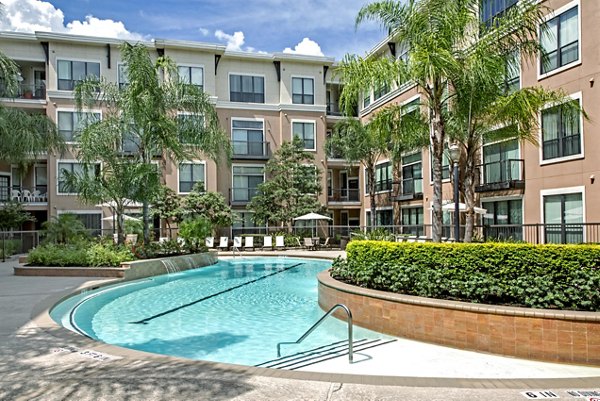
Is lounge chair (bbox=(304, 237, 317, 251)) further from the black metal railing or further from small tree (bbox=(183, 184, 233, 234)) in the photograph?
the black metal railing

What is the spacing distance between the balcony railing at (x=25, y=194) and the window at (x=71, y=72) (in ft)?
21.0

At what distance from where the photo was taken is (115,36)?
3059 centimetres

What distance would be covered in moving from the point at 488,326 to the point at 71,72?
29902mm

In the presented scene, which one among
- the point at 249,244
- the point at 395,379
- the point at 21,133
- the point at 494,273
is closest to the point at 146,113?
the point at 21,133

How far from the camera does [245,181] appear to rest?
32.7m

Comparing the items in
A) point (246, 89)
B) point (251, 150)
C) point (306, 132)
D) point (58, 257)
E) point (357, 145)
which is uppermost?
point (246, 89)

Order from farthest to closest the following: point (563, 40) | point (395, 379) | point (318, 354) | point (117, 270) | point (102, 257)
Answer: point (563, 40)
point (102, 257)
point (117, 270)
point (318, 354)
point (395, 379)

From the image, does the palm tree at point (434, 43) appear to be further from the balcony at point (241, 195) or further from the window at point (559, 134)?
the balcony at point (241, 195)

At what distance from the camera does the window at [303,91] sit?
33.5m

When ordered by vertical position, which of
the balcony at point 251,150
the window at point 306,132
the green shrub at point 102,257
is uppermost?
the window at point 306,132

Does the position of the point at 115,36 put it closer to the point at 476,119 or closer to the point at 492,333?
the point at 476,119

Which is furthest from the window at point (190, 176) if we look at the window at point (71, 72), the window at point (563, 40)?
the window at point (563, 40)

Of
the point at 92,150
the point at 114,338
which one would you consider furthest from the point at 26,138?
the point at 114,338

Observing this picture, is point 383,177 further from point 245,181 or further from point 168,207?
point 168,207
